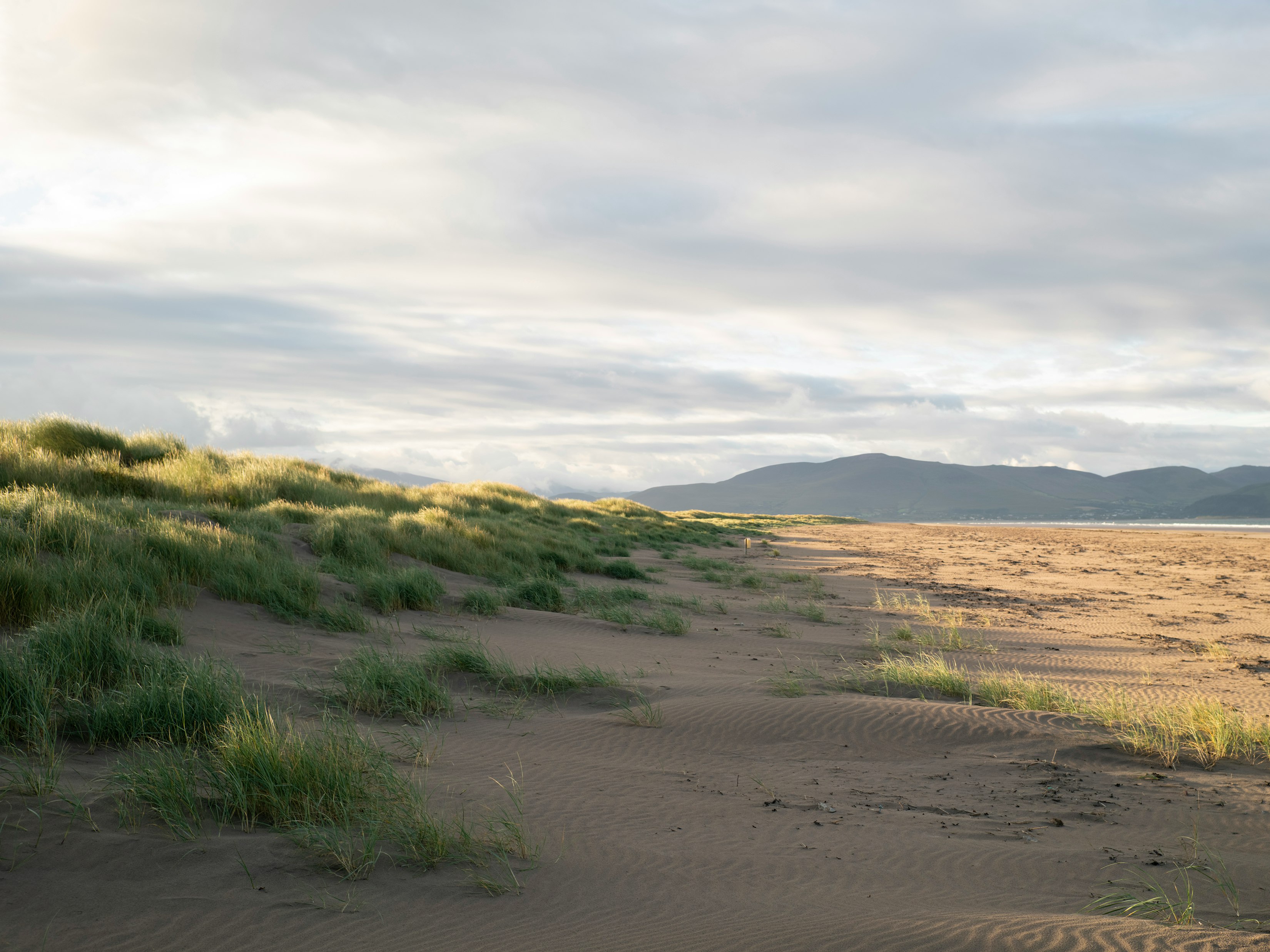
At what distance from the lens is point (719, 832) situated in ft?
13.2

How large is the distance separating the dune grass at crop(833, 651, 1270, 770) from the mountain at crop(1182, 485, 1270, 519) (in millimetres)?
154150

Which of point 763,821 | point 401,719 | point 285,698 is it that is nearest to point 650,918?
point 763,821

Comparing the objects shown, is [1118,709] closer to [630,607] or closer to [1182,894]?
[1182,894]

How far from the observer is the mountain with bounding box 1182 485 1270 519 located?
136 metres

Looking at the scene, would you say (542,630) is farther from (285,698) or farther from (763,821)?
(763,821)

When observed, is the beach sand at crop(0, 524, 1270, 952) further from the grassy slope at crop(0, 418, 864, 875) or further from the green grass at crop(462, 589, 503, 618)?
the green grass at crop(462, 589, 503, 618)

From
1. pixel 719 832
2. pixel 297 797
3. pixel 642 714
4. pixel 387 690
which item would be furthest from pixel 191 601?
pixel 719 832

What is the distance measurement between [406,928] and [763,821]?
82.1 inches

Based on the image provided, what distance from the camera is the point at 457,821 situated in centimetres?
356

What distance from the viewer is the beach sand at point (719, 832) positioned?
2842 mm

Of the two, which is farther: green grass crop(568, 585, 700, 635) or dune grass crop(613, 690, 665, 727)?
green grass crop(568, 585, 700, 635)

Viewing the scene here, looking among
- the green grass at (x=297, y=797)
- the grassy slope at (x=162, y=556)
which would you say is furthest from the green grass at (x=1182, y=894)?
the grassy slope at (x=162, y=556)

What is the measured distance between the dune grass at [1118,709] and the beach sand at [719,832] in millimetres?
187

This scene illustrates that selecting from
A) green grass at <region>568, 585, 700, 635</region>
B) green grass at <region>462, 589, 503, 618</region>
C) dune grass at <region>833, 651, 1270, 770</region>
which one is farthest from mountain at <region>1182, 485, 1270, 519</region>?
green grass at <region>462, 589, 503, 618</region>
